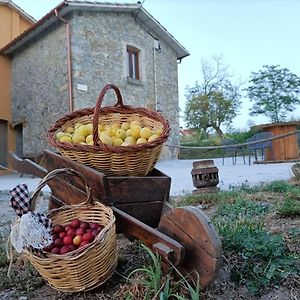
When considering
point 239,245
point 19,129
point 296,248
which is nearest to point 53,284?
point 239,245

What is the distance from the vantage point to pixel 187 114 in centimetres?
2038

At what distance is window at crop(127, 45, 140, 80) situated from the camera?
38.5ft

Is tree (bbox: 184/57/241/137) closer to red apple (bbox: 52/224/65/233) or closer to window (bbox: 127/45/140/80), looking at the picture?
window (bbox: 127/45/140/80)

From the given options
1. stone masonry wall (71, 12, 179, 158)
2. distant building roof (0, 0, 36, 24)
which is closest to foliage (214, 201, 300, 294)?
stone masonry wall (71, 12, 179, 158)

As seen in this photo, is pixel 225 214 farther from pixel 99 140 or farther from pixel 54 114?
pixel 54 114

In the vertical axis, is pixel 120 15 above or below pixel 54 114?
above

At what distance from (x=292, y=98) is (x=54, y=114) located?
51.1ft

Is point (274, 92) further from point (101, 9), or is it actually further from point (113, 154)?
point (113, 154)

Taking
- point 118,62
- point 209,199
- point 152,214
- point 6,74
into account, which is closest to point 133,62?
point 118,62

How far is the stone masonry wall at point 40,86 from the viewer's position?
33.9 feet

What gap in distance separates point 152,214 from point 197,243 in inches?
21.1

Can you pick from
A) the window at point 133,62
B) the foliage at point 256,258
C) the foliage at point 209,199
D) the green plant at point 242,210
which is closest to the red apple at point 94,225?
the foliage at point 256,258

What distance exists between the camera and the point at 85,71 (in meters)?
10.2

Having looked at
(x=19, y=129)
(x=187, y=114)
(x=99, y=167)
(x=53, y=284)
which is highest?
(x=187, y=114)
